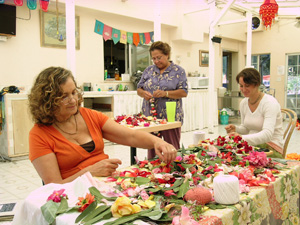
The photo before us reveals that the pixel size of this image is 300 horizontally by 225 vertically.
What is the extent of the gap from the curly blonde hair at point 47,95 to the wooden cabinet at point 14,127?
327cm

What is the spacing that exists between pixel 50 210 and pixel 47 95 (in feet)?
2.13

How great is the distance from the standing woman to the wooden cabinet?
2.41m

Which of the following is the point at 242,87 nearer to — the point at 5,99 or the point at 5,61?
the point at 5,99

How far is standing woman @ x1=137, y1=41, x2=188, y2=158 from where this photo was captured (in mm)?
2816

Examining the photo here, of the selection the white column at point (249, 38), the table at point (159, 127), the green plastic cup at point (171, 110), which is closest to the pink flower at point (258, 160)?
the table at point (159, 127)

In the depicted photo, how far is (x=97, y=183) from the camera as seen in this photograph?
3.57 ft

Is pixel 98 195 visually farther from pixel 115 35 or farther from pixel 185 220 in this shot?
pixel 115 35

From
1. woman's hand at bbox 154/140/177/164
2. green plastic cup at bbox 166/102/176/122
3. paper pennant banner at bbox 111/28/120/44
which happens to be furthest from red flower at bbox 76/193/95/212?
paper pennant banner at bbox 111/28/120/44

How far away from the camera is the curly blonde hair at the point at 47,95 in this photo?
1.38 m

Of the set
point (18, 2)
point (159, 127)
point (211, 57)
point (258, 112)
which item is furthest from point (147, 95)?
point (211, 57)

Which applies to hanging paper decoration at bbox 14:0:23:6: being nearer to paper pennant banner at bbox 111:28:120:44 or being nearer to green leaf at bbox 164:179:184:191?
paper pennant banner at bbox 111:28:120:44

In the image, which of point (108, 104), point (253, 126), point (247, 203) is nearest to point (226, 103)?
point (108, 104)

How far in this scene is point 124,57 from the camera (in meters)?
6.81

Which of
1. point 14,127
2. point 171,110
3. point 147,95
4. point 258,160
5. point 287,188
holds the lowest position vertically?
point 14,127
